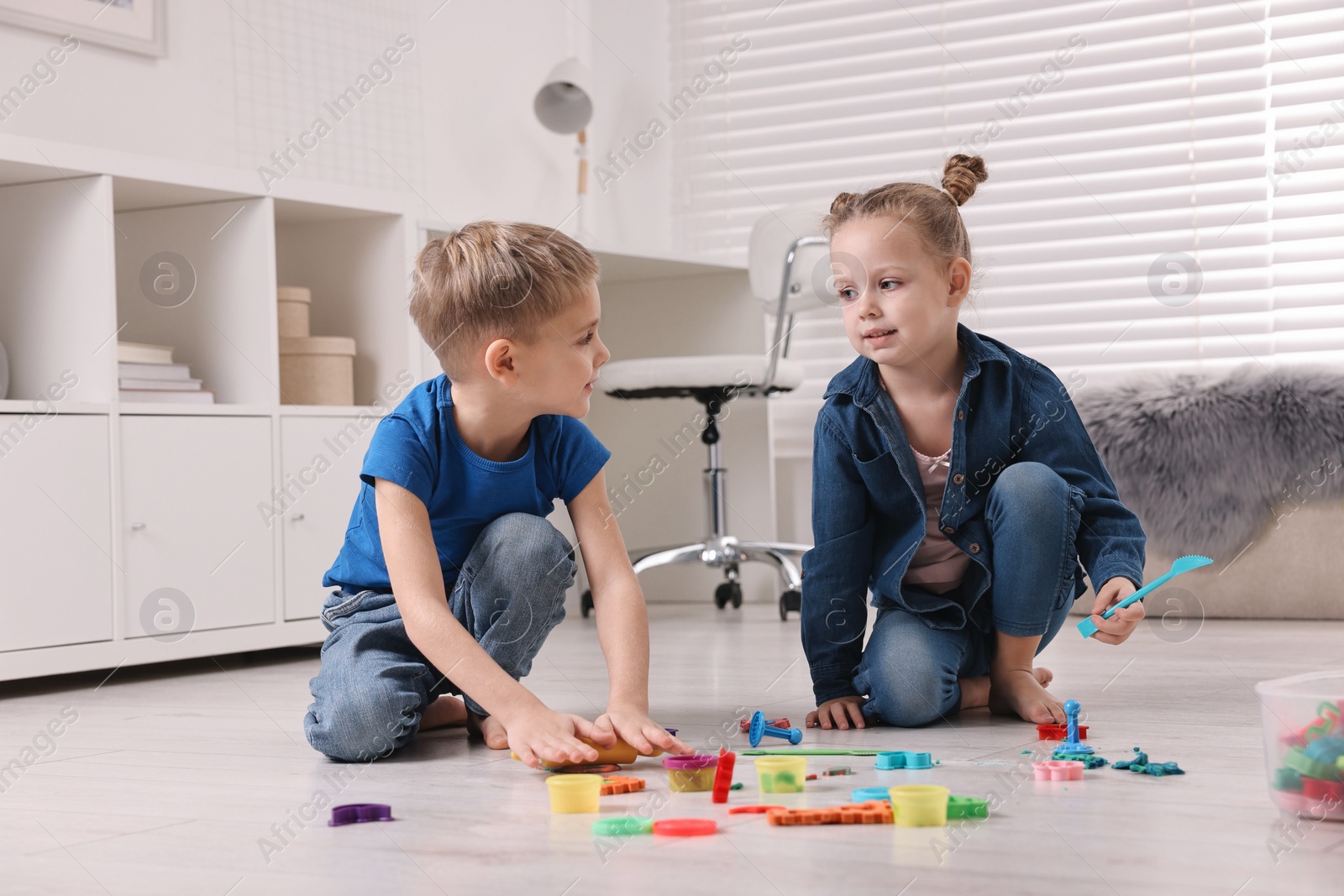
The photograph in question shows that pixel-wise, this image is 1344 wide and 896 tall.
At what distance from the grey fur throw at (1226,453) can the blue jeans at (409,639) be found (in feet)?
4.65

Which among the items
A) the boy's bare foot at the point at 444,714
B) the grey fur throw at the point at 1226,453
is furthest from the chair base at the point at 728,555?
the boy's bare foot at the point at 444,714

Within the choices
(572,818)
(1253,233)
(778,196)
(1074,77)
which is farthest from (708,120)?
(572,818)

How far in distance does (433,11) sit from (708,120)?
30.7 inches

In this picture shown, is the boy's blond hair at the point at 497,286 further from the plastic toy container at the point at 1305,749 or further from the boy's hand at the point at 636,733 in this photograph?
the plastic toy container at the point at 1305,749

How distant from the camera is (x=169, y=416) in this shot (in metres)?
1.98

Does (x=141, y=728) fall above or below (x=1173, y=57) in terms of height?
below

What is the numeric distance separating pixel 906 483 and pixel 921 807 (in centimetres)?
54

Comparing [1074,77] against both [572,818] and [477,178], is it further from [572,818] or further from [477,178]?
[572,818]

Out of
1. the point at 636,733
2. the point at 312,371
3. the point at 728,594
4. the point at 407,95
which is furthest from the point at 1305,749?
the point at 407,95

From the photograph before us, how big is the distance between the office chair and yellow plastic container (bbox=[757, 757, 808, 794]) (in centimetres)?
152

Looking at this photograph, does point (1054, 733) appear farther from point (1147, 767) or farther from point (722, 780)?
point (722, 780)

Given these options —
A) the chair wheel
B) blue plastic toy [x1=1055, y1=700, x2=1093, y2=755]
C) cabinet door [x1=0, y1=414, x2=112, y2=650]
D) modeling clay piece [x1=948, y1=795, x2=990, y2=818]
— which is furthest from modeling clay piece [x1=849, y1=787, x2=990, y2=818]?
the chair wheel

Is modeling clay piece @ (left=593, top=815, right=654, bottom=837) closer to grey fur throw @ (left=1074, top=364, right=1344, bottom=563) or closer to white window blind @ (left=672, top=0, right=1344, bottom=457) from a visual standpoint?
grey fur throw @ (left=1074, top=364, right=1344, bottom=563)

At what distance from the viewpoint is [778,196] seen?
3531mm
